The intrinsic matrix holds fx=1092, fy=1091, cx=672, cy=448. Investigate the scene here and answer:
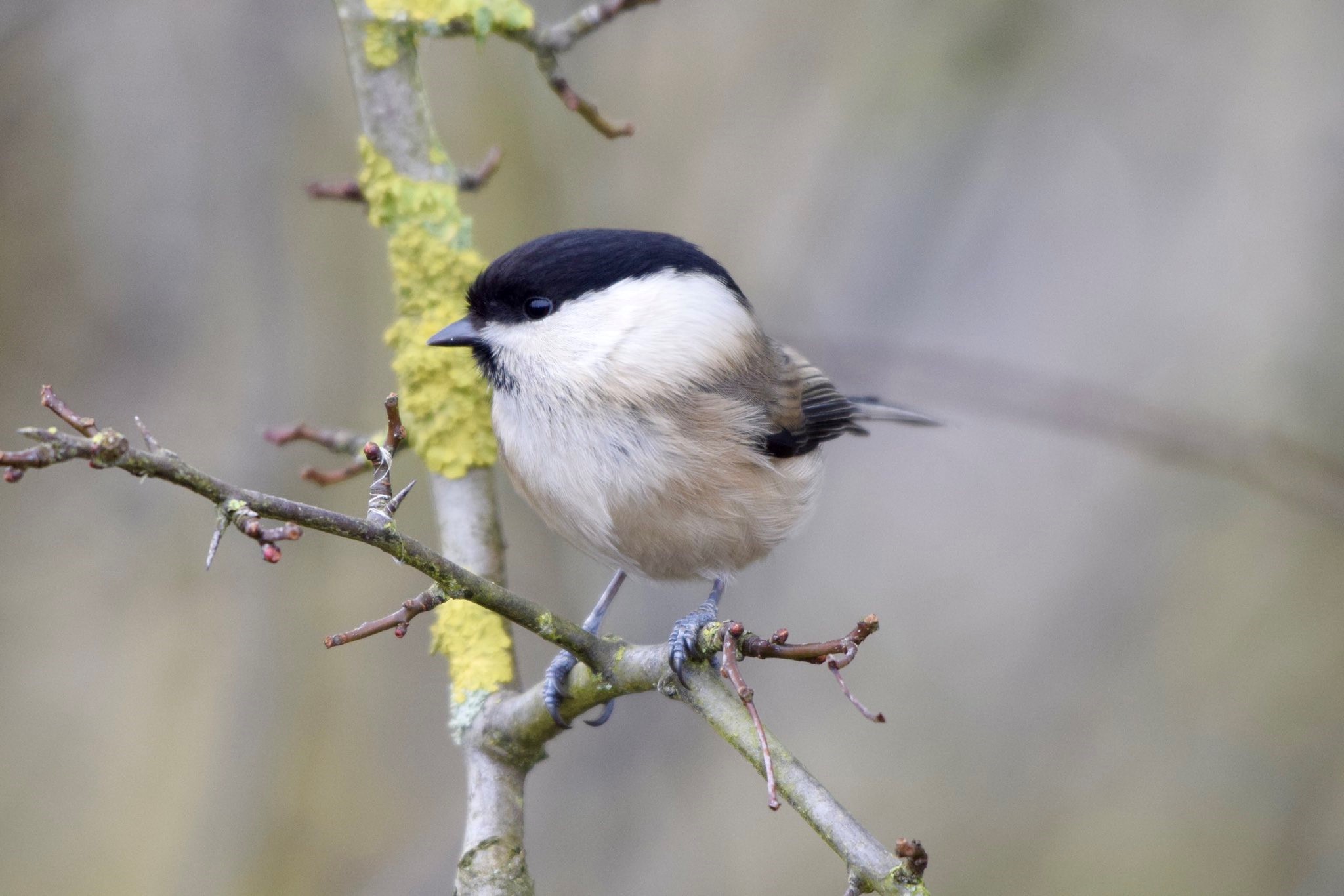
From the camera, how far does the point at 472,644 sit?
1899 mm

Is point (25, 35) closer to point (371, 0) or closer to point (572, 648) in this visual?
point (371, 0)

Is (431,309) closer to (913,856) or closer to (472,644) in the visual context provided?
(472,644)

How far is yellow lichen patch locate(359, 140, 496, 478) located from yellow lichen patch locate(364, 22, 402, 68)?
16 centimetres

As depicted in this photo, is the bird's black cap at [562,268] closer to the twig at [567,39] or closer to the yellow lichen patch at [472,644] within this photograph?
the twig at [567,39]

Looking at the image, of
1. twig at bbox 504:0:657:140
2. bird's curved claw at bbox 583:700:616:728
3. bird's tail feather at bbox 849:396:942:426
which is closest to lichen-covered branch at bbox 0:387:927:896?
bird's curved claw at bbox 583:700:616:728

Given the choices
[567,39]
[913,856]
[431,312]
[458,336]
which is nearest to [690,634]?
[913,856]

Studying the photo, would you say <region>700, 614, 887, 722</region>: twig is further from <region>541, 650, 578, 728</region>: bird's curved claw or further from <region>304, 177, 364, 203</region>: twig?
<region>304, 177, 364, 203</region>: twig

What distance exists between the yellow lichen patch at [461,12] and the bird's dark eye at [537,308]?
1.69ft

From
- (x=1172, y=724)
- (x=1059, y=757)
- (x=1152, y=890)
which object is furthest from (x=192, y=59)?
(x=1152, y=890)

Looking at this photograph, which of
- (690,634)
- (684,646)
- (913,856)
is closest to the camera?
(913,856)

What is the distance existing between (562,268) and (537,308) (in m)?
0.09

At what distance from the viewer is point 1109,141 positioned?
3678mm

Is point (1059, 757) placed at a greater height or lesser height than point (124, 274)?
lesser

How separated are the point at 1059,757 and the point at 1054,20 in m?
2.23
